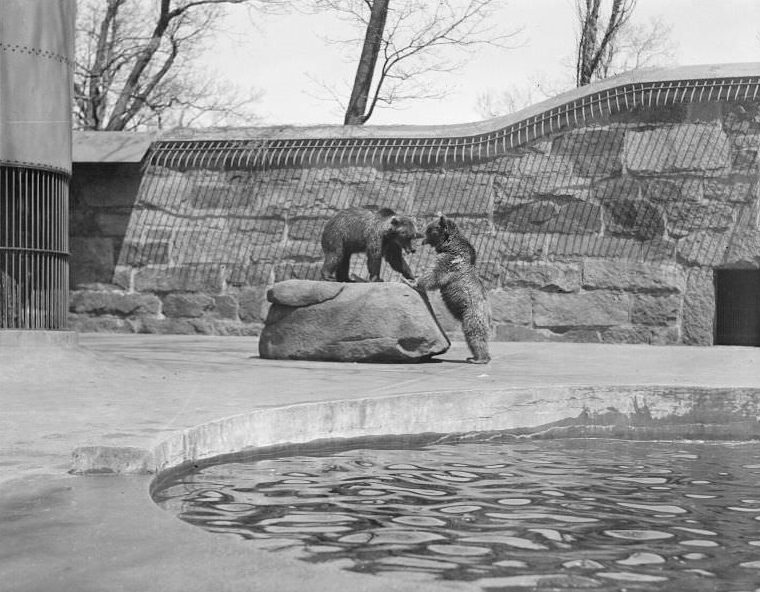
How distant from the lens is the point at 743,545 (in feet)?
11.6

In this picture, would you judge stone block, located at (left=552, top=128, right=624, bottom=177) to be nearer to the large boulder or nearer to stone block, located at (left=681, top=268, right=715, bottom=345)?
stone block, located at (left=681, top=268, right=715, bottom=345)

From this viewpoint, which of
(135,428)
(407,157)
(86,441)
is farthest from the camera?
(407,157)

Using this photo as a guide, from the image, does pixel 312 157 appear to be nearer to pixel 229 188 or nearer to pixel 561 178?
pixel 229 188

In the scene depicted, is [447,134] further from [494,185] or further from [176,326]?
[176,326]

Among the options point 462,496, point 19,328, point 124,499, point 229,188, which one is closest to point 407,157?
point 229,188

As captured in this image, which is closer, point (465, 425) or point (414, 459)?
point (414, 459)

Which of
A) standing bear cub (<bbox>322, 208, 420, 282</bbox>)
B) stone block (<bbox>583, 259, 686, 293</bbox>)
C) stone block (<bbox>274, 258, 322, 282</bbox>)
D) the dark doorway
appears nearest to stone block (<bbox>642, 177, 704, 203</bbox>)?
stone block (<bbox>583, 259, 686, 293</bbox>)

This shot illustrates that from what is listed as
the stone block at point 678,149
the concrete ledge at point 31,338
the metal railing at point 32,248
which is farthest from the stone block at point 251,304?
the concrete ledge at point 31,338

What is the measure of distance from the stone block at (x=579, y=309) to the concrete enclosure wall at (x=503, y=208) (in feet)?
0.05

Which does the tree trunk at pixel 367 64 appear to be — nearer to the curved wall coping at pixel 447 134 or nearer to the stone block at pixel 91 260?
the curved wall coping at pixel 447 134

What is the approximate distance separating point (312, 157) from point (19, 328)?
22.9ft

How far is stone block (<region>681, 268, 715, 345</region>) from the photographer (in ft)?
40.1

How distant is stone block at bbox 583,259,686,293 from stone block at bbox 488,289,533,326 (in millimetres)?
713

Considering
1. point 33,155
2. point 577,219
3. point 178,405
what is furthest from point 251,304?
point 178,405
